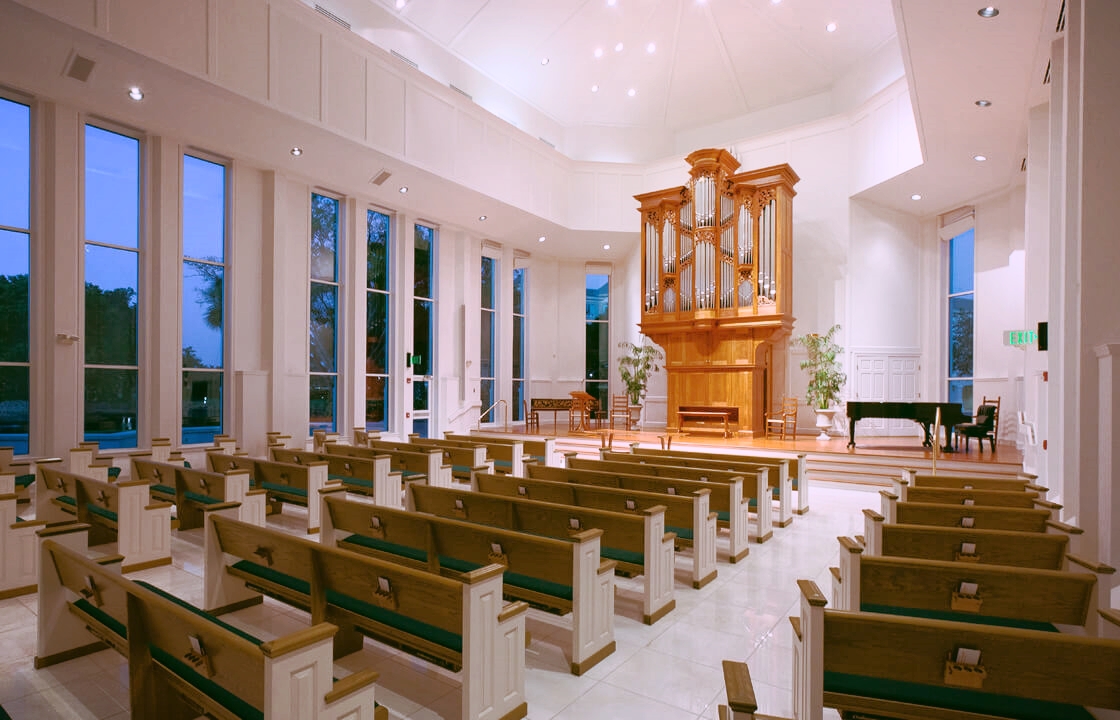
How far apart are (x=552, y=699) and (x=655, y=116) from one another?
13.1m

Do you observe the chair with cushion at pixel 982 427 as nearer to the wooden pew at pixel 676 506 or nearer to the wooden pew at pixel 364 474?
the wooden pew at pixel 676 506

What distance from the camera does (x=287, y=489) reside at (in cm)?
509

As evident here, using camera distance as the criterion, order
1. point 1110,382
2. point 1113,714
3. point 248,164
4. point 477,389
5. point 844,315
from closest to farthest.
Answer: point 1113,714 → point 1110,382 → point 248,164 → point 844,315 → point 477,389

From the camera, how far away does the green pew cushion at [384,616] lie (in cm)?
219

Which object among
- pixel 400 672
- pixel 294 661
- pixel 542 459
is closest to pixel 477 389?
pixel 542 459

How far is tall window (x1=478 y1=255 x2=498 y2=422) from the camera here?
1304cm

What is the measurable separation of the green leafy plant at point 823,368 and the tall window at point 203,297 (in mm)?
9320

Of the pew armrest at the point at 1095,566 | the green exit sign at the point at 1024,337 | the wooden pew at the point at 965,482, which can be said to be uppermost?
the green exit sign at the point at 1024,337

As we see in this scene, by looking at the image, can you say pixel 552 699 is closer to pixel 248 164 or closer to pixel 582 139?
pixel 248 164

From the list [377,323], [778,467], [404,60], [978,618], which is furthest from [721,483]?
[404,60]

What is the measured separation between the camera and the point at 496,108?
38.1 feet

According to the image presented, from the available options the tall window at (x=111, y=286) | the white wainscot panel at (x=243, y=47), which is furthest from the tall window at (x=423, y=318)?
the tall window at (x=111, y=286)

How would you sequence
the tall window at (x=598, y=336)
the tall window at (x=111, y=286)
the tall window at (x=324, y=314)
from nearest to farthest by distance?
the tall window at (x=111, y=286)
the tall window at (x=324, y=314)
the tall window at (x=598, y=336)

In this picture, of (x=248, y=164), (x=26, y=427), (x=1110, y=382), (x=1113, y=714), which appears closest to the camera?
(x=1113, y=714)
